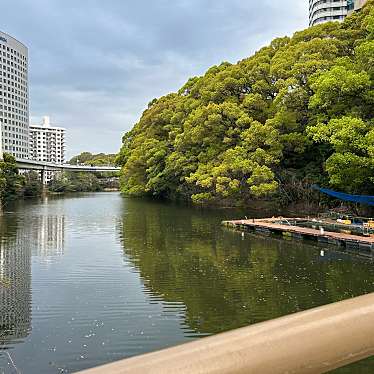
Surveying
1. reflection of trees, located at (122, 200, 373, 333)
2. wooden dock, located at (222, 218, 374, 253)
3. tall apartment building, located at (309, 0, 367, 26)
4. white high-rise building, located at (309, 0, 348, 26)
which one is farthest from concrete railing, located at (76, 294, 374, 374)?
white high-rise building, located at (309, 0, 348, 26)

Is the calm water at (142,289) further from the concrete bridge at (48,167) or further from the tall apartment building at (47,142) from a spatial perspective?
the tall apartment building at (47,142)

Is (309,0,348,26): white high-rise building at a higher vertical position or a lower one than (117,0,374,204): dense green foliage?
higher

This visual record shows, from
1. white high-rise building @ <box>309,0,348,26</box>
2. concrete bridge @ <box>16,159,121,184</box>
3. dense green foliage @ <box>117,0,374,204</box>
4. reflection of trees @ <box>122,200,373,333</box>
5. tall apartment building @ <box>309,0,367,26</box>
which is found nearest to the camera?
reflection of trees @ <box>122,200,373,333</box>

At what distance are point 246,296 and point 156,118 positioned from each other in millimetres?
41003

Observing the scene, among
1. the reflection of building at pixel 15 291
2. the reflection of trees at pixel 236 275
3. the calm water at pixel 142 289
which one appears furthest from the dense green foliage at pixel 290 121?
the reflection of building at pixel 15 291

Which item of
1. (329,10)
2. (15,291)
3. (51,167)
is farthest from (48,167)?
(15,291)

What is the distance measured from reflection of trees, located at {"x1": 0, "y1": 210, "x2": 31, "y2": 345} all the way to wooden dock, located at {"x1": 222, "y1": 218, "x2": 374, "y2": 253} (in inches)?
419

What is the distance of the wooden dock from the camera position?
15930 mm

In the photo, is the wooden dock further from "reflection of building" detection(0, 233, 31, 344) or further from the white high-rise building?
the white high-rise building

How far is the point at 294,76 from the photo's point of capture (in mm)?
26516

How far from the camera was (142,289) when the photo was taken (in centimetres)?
1127

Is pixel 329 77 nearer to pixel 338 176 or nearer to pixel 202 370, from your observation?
pixel 338 176

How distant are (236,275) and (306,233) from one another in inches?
277

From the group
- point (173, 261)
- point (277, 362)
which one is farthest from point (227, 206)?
point (277, 362)
